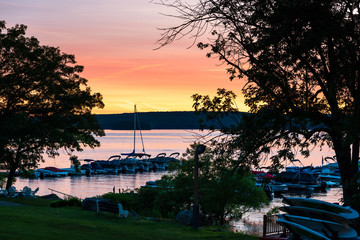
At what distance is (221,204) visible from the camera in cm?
3878

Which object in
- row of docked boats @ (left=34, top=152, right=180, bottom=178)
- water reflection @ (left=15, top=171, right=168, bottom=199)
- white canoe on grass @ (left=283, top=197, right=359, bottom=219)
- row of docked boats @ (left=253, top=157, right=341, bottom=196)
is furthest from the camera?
row of docked boats @ (left=34, top=152, right=180, bottom=178)

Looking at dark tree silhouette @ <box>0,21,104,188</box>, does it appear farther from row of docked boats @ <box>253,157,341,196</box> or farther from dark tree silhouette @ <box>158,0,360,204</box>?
row of docked boats @ <box>253,157,341,196</box>

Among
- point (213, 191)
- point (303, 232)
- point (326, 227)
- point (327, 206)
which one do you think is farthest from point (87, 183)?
point (327, 206)

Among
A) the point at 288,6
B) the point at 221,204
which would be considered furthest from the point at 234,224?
the point at 288,6

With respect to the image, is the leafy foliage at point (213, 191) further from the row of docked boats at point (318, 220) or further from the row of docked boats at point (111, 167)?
the row of docked boats at point (111, 167)

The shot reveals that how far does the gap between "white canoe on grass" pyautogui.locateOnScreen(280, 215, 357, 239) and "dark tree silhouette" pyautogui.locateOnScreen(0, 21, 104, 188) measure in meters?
28.7

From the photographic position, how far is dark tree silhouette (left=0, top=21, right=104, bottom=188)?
3906 cm

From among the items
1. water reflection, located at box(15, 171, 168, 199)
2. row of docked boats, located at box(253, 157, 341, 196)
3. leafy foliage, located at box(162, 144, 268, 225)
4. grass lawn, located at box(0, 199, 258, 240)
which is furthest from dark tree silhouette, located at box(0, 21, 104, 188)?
row of docked boats, located at box(253, 157, 341, 196)

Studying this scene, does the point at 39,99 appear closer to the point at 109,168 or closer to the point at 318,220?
the point at 318,220

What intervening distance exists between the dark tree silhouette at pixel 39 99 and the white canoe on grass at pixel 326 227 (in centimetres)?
2871

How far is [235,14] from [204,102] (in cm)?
363

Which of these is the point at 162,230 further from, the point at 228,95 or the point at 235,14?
the point at 235,14

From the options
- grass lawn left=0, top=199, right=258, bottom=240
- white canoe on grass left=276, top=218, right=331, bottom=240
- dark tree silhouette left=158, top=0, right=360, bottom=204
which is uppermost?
dark tree silhouette left=158, top=0, right=360, bottom=204

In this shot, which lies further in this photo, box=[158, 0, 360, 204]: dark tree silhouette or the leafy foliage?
the leafy foliage
